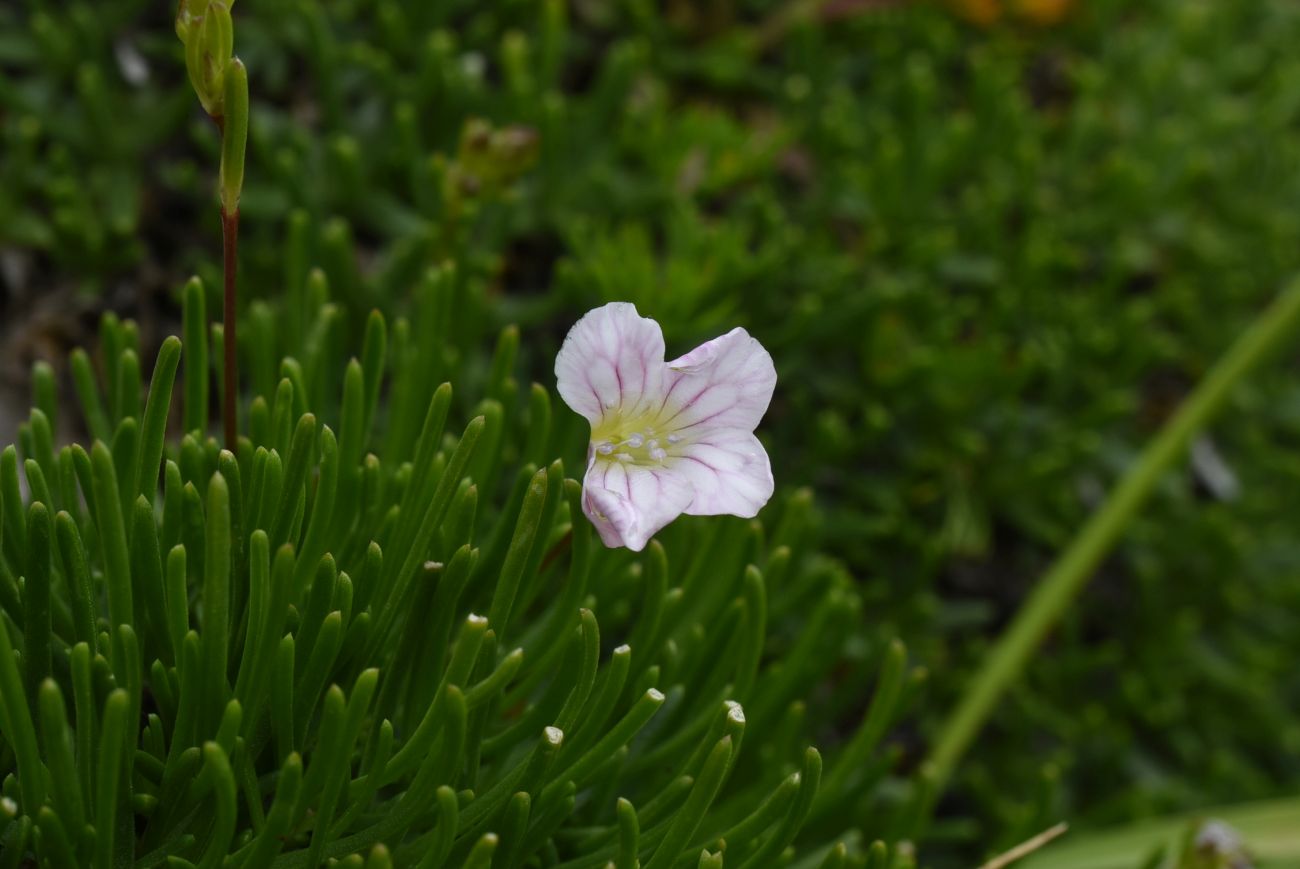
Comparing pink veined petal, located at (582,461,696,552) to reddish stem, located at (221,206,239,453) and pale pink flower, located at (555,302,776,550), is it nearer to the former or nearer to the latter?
pale pink flower, located at (555,302,776,550)

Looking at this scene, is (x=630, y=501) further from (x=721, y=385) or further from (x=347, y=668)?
(x=347, y=668)

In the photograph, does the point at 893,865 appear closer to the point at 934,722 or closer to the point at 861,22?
the point at 934,722

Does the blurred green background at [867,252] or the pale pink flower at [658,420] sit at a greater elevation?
the blurred green background at [867,252]

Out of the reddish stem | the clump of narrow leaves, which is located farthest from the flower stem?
the reddish stem

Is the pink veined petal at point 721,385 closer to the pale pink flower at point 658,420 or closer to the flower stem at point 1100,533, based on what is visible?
the pale pink flower at point 658,420

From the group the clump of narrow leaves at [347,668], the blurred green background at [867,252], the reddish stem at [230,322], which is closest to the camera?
the clump of narrow leaves at [347,668]

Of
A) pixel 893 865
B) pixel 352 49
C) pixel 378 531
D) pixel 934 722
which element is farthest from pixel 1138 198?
pixel 378 531

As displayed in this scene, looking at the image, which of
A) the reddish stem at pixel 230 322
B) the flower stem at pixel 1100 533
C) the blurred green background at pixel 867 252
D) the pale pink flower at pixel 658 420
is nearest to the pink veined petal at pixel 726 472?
the pale pink flower at pixel 658 420

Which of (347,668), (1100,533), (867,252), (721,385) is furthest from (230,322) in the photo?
(1100,533)
